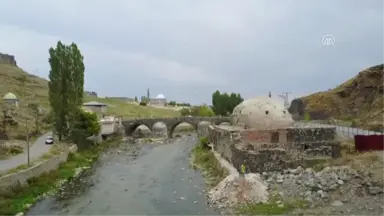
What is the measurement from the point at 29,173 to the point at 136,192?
8.59 meters

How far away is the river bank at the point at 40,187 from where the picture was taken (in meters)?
27.5

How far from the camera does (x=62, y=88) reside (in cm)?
5194

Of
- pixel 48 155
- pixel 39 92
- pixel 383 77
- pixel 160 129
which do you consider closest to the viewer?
pixel 48 155

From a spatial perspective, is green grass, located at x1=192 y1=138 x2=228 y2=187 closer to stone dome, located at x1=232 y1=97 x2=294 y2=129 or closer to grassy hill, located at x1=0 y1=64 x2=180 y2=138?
stone dome, located at x1=232 y1=97 x2=294 y2=129

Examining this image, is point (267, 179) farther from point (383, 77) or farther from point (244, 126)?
point (383, 77)

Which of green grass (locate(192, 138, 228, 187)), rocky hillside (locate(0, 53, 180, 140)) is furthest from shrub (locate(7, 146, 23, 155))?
rocky hillside (locate(0, 53, 180, 140))

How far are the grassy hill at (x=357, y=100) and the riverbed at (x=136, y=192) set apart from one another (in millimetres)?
21899

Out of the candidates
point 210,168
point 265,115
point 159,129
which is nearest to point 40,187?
point 210,168

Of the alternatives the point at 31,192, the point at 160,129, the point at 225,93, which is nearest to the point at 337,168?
the point at 31,192

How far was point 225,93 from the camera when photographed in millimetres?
113062

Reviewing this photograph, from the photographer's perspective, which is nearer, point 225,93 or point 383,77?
point 383,77

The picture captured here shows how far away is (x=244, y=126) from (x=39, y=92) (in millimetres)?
92935

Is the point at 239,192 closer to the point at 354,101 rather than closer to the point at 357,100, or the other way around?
the point at 357,100

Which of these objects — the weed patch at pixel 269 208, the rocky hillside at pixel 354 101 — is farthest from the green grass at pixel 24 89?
the weed patch at pixel 269 208
